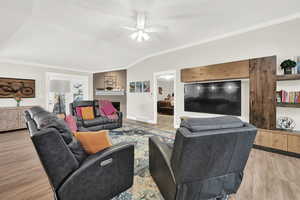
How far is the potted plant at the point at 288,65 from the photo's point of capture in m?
2.65

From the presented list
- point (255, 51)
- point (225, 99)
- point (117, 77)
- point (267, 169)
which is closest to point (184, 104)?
point (225, 99)

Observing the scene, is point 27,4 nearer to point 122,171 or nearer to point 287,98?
point 122,171

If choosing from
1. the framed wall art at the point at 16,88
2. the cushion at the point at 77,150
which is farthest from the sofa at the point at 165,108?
the cushion at the point at 77,150

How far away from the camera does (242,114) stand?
3426mm

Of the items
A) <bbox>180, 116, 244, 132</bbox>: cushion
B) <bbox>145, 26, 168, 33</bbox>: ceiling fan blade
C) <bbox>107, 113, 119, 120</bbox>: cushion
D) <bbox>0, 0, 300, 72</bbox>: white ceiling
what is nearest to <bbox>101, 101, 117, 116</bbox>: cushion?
<bbox>107, 113, 119, 120</bbox>: cushion

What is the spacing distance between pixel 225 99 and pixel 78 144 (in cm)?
350

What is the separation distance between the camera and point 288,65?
267cm

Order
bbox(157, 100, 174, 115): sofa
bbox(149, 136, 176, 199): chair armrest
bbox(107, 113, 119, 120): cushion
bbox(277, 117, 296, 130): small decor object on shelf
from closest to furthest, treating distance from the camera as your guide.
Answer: bbox(149, 136, 176, 199): chair armrest, bbox(277, 117, 296, 130): small decor object on shelf, bbox(107, 113, 119, 120): cushion, bbox(157, 100, 174, 115): sofa

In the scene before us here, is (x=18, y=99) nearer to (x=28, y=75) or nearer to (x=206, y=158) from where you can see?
(x=28, y=75)

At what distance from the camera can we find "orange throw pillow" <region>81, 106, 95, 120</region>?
416cm

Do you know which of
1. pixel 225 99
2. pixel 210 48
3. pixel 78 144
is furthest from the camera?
pixel 210 48

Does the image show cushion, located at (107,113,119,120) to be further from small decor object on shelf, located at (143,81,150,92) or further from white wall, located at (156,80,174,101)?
white wall, located at (156,80,174,101)

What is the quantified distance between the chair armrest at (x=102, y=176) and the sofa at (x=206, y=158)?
43cm

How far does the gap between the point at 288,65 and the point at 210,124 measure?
280 centimetres
